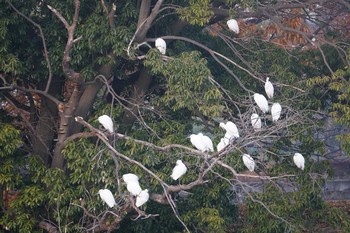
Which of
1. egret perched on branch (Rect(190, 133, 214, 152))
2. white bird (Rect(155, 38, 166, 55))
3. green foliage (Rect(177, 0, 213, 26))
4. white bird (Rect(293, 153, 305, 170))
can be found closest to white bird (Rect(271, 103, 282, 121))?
egret perched on branch (Rect(190, 133, 214, 152))

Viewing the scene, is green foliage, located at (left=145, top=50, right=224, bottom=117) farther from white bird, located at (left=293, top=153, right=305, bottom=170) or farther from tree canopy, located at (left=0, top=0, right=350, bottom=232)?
white bird, located at (left=293, top=153, right=305, bottom=170)

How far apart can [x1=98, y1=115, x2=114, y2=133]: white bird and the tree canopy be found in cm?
13

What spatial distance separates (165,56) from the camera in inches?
295

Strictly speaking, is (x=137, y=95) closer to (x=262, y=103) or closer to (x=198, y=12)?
(x=198, y=12)

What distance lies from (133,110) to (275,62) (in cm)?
163

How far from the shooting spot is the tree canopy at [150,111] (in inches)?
291

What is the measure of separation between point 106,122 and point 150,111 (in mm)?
1180

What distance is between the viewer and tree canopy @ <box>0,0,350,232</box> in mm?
7387

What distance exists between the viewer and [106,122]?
693 cm

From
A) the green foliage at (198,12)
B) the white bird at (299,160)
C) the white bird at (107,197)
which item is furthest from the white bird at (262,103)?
the white bird at (107,197)

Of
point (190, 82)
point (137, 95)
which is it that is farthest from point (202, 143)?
point (137, 95)

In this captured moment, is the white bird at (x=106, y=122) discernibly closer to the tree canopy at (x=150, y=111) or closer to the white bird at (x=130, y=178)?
the tree canopy at (x=150, y=111)

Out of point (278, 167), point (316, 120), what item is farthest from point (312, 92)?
point (278, 167)

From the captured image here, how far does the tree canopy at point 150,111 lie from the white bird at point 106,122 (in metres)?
0.13
